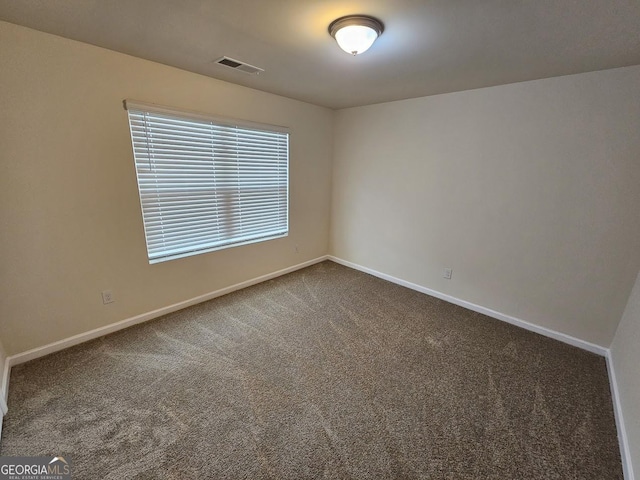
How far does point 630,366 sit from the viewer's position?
174 centimetres

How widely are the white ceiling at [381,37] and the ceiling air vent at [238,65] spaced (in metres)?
0.08

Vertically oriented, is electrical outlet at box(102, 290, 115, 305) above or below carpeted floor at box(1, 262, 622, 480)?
above

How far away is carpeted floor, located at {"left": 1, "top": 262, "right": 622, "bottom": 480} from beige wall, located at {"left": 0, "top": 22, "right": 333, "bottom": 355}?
366 millimetres

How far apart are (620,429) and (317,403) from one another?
1818 millimetres

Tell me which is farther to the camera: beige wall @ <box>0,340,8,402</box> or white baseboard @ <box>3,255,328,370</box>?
white baseboard @ <box>3,255,328,370</box>

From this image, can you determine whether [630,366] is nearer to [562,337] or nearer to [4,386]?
[562,337]

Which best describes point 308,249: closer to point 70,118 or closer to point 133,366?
point 133,366

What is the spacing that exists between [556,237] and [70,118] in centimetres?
404

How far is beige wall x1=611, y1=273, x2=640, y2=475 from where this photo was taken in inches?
56.7

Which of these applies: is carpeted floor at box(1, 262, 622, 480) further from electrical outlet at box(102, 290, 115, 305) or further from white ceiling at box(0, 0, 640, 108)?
white ceiling at box(0, 0, 640, 108)

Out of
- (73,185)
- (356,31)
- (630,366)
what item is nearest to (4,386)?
(73,185)

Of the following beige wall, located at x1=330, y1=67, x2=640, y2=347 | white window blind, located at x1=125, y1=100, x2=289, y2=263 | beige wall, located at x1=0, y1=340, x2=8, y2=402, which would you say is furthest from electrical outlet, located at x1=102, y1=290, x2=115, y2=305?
beige wall, located at x1=330, y1=67, x2=640, y2=347

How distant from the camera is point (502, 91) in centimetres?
253

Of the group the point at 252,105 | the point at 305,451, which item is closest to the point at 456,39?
the point at 252,105
